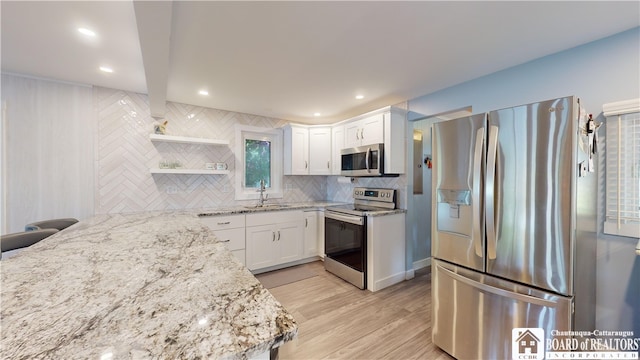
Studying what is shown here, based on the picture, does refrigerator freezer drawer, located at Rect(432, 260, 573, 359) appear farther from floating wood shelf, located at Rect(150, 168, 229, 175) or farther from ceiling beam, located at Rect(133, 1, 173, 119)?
floating wood shelf, located at Rect(150, 168, 229, 175)

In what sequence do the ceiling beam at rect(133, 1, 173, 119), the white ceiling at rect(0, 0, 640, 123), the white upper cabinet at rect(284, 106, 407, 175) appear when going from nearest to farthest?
the ceiling beam at rect(133, 1, 173, 119)
the white ceiling at rect(0, 0, 640, 123)
the white upper cabinet at rect(284, 106, 407, 175)

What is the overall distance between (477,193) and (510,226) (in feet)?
0.89

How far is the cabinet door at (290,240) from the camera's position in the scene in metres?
3.52

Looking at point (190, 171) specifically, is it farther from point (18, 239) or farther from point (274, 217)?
point (18, 239)

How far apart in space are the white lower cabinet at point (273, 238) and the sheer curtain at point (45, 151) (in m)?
1.91

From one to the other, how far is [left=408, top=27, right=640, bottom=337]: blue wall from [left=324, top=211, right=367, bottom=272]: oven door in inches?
77.4

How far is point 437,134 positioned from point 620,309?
6.08 feet

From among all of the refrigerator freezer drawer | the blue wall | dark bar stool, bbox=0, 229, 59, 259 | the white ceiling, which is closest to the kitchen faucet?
the white ceiling

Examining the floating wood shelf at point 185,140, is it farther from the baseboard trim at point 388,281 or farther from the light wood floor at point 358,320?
the baseboard trim at point 388,281

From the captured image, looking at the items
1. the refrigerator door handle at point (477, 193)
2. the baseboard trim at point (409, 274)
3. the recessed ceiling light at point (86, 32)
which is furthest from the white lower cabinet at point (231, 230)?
the refrigerator door handle at point (477, 193)

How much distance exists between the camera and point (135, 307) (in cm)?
70

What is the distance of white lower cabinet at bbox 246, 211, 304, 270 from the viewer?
3307 mm

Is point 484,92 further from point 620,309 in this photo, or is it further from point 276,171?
point 276,171

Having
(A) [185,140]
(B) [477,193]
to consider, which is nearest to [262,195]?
(A) [185,140]
